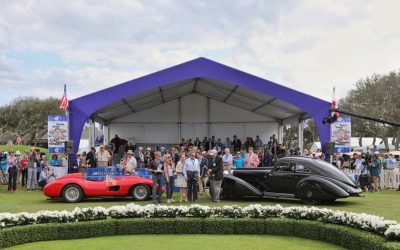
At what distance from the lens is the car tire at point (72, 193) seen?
1602 centimetres

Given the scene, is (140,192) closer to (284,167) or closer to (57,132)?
(284,167)

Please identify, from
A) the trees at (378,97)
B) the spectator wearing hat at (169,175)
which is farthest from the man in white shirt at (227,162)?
the trees at (378,97)

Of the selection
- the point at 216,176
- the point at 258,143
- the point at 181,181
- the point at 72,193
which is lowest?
the point at 72,193

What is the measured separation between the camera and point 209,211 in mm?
11414

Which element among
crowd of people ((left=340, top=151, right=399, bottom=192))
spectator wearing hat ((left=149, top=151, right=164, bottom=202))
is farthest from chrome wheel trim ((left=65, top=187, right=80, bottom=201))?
crowd of people ((left=340, top=151, right=399, bottom=192))

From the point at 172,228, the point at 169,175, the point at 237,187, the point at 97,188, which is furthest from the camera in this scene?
the point at 237,187

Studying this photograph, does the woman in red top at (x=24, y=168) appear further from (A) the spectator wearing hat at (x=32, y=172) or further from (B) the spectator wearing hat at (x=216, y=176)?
(B) the spectator wearing hat at (x=216, y=176)

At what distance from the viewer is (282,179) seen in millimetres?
15609

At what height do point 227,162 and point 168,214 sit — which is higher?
point 227,162

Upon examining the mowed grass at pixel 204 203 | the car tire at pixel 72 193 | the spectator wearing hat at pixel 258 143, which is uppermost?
the spectator wearing hat at pixel 258 143

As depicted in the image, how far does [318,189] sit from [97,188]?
6.89 metres

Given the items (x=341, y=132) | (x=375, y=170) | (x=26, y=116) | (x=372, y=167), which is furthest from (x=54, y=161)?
(x=26, y=116)

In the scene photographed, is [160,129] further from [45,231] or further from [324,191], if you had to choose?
[45,231]

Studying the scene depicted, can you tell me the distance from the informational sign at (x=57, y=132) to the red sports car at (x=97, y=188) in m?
4.25
